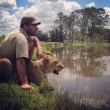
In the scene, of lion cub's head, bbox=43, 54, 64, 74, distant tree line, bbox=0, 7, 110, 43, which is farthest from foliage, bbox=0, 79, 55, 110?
distant tree line, bbox=0, 7, 110, 43

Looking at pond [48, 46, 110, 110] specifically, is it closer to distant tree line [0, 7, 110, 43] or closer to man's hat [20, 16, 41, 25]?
man's hat [20, 16, 41, 25]

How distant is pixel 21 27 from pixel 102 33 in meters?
95.7

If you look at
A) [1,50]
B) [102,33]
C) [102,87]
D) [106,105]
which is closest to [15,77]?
[1,50]

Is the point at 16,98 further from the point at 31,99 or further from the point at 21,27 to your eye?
the point at 21,27

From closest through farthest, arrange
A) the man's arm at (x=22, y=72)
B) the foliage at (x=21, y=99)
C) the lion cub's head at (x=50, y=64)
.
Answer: the foliage at (x=21, y=99) → the man's arm at (x=22, y=72) → the lion cub's head at (x=50, y=64)

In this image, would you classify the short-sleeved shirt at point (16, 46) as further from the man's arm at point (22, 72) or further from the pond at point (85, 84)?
the pond at point (85, 84)

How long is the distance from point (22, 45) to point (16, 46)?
0.58 ft

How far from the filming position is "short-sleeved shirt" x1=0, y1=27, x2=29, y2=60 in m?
6.61

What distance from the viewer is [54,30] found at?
116m

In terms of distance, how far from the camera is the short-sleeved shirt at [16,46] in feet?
21.7

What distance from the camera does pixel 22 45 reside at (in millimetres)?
6641

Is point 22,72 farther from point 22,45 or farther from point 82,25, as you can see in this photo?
point 82,25

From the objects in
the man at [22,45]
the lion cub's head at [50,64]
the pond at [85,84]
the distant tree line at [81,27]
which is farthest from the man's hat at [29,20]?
the distant tree line at [81,27]

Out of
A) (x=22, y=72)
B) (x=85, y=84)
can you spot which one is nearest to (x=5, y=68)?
(x=22, y=72)
